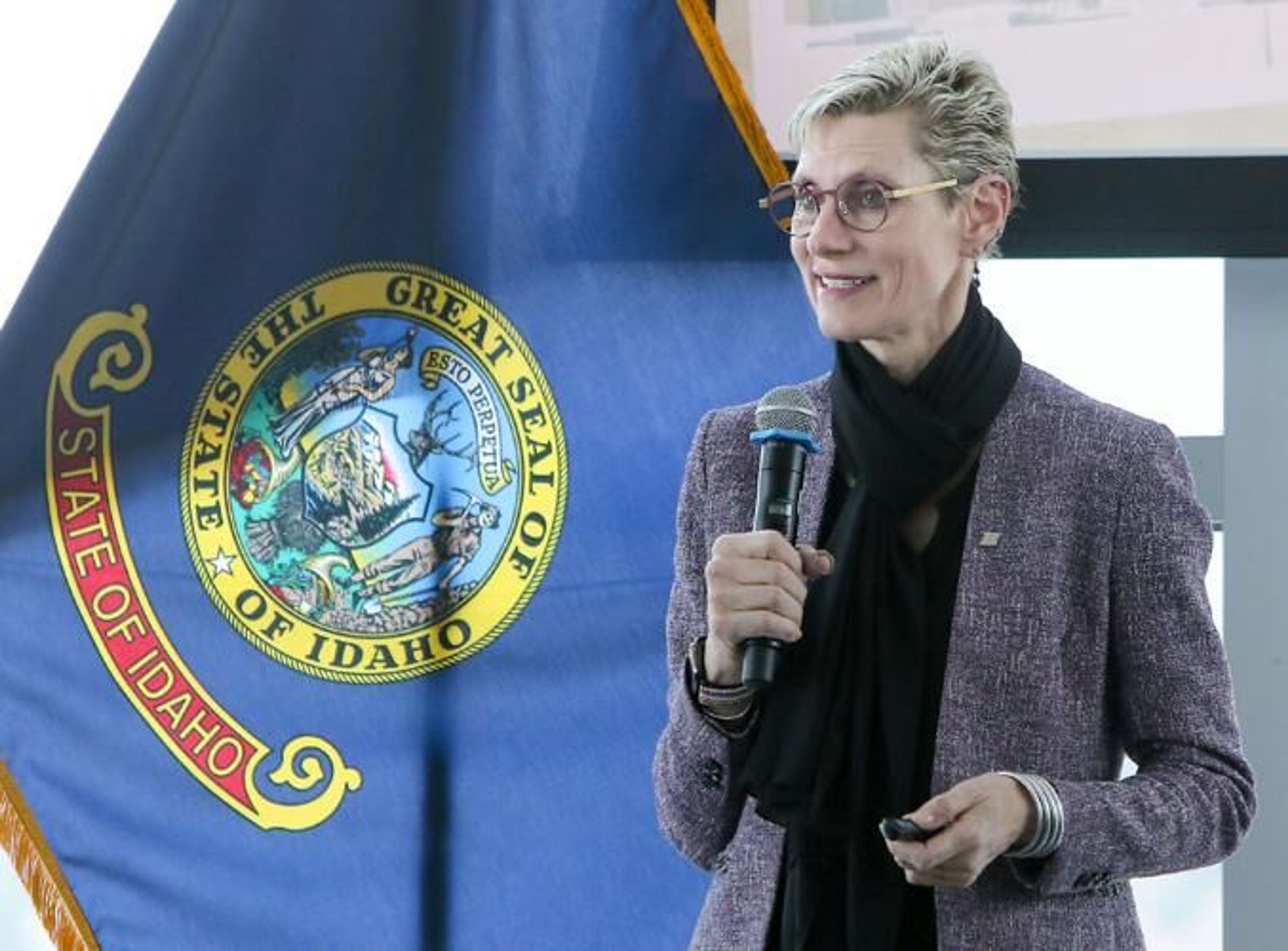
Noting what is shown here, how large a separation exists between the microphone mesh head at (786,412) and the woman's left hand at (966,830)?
1.12 feet

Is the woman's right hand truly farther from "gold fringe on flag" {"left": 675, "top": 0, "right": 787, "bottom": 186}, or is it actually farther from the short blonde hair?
"gold fringe on flag" {"left": 675, "top": 0, "right": 787, "bottom": 186}

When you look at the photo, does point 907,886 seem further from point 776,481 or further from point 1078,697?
point 776,481

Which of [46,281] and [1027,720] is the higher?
[46,281]

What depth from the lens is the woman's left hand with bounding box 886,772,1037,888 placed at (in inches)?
54.6

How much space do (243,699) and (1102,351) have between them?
1.42m

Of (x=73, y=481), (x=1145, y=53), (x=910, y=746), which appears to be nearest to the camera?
(x=910, y=746)

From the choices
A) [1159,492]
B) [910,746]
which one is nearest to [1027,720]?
[910,746]

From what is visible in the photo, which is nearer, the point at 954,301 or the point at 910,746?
the point at 910,746

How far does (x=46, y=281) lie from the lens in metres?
2.65

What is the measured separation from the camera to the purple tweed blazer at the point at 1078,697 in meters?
1.54

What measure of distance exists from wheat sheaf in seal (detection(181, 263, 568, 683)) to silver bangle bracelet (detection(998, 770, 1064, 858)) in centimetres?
132

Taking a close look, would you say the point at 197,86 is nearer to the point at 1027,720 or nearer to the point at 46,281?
the point at 46,281

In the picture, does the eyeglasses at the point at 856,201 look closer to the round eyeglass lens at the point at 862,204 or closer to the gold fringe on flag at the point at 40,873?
the round eyeglass lens at the point at 862,204

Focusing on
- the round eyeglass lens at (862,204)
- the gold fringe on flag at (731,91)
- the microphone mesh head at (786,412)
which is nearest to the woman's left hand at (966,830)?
the microphone mesh head at (786,412)
